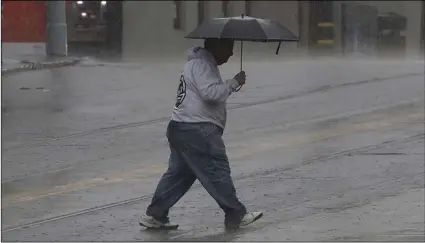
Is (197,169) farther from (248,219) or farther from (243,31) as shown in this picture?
(243,31)

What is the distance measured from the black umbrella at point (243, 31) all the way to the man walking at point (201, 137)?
111mm

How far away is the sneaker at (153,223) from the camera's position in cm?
812

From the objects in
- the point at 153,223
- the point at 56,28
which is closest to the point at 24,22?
the point at 56,28

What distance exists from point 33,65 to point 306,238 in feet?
→ 56.0

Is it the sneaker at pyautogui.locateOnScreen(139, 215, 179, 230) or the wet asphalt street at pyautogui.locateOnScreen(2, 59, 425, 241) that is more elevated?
the sneaker at pyautogui.locateOnScreen(139, 215, 179, 230)

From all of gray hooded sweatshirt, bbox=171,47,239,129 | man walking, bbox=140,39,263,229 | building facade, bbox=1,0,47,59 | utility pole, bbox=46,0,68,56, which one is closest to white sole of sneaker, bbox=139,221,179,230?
man walking, bbox=140,39,263,229

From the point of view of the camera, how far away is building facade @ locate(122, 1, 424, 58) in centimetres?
3403

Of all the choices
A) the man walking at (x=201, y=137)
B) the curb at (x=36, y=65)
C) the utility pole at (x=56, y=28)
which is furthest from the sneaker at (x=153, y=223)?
the utility pole at (x=56, y=28)

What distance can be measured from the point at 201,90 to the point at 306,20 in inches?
1106

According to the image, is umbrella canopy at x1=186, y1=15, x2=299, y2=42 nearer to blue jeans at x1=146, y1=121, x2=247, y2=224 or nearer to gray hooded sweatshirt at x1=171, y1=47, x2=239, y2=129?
gray hooded sweatshirt at x1=171, y1=47, x2=239, y2=129

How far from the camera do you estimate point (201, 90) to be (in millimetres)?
7773

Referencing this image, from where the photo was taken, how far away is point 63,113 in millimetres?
15445

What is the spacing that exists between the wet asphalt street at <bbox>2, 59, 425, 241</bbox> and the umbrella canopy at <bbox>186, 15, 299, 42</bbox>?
1.46 m

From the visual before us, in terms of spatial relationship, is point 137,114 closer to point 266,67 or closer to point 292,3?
point 266,67
